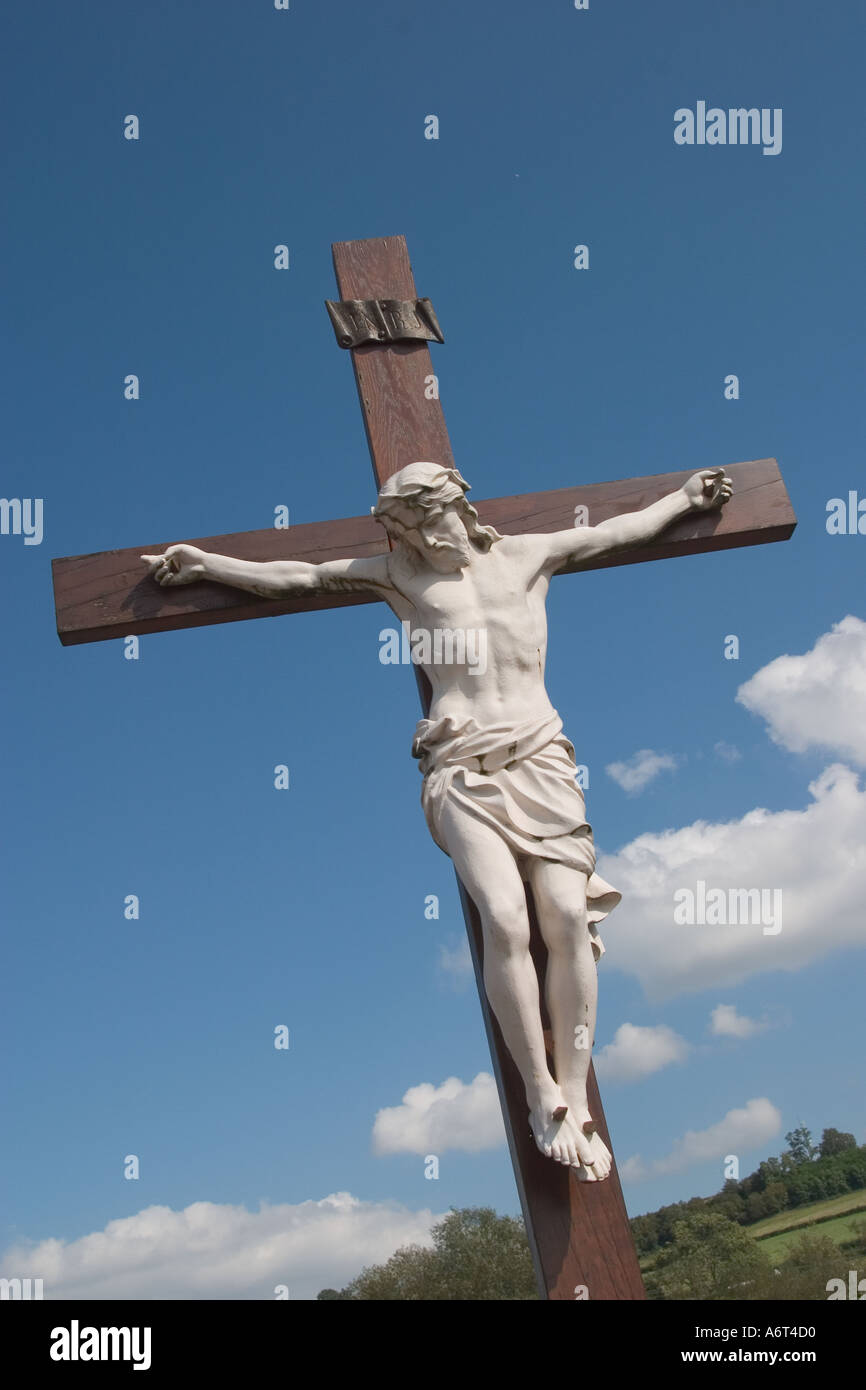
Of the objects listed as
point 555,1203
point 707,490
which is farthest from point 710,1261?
point 707,490

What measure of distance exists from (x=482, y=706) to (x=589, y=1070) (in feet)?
4.10

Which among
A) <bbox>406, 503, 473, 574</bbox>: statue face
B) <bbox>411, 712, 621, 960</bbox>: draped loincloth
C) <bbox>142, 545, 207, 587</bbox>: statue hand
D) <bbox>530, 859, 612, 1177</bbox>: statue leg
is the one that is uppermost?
<bbox>142, 545, 207, 587</bbox>: statue hand

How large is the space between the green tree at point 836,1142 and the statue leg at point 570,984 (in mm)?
7298

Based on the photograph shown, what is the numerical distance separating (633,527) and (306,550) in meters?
1.30

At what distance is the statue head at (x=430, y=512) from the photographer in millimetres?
4512

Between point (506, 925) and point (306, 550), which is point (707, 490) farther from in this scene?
point (506, 925)

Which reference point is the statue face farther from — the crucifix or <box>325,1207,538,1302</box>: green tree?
<box>325,1207,538,1302</box>: green tree

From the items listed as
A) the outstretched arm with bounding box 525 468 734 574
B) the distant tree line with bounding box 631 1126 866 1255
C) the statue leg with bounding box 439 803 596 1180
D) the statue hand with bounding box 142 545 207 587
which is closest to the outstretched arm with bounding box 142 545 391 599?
the statue hand with bounding box 142 545 207 587

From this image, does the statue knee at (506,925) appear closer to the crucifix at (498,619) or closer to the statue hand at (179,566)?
the crucifix at (498,619)

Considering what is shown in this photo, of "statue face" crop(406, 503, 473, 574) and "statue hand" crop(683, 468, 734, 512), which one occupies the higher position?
"statue hand" crop(683, 468, 734, 512)

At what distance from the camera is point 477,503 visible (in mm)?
5008

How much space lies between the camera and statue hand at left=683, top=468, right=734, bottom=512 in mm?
5098
